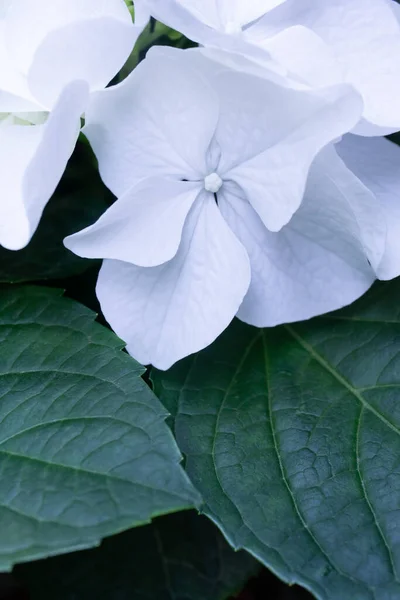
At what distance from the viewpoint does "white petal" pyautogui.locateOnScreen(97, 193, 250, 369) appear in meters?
0.52

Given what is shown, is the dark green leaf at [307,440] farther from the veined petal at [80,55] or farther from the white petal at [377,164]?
the veined petal at [80,55]

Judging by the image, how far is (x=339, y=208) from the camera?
1.67ft

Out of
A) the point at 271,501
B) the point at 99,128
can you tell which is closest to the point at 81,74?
the point at 99,128

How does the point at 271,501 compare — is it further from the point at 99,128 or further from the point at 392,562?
the point at 99,128

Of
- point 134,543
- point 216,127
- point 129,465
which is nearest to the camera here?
point 129,465

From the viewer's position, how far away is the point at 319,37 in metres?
0.48

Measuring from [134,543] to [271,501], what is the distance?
1.08 ft

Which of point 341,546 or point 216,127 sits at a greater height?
point 216,127

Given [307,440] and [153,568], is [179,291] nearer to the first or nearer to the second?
[307,440]

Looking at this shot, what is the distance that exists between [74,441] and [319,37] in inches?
12.6

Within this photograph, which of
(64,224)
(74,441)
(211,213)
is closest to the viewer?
(74,441)

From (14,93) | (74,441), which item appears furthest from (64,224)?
(74,441)

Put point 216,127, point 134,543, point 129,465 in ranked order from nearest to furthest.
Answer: point 129,465
point 216,127
point 134,543

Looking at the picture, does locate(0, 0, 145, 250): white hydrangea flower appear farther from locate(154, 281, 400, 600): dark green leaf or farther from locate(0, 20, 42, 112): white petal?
locate(154, 281, 400, 600): dark green leaf
